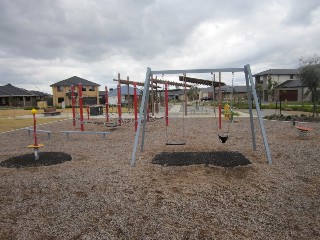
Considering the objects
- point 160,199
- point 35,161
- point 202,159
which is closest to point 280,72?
point 202,159

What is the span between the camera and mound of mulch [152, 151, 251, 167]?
Answer: 6108 millimetres

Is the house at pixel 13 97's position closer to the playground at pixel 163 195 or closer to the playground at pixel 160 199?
the playground at pixel 163 195

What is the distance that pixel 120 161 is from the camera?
21.7 ft

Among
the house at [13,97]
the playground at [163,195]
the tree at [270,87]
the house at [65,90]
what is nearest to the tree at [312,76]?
the playground at [163,195]

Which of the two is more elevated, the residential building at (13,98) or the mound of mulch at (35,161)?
the residential building at (13,98)

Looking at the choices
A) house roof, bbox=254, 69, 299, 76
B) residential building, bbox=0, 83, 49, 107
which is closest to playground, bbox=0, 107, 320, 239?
residential building, bbox=0, 83, 49, 107

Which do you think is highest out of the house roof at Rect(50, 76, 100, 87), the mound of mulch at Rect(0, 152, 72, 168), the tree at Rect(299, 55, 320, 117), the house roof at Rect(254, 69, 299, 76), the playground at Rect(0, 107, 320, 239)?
the house roof at Rect(254, 69, 299, 76)

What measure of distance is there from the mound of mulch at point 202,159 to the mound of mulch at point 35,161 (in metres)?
2.50

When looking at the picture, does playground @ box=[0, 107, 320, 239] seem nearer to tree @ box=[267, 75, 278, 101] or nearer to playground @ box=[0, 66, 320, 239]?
playground @ box=[0, 66, 320, 239]

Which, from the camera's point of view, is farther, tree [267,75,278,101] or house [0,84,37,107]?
house [0,84,37,107]

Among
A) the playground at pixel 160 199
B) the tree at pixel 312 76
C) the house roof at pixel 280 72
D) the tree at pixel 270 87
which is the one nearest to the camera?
the playground at pixel 160 199

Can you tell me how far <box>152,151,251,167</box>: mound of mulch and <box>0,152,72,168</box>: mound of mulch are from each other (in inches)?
98.6

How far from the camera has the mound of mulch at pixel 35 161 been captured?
6.40m

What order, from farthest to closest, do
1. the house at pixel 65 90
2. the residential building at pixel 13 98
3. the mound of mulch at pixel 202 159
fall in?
the residential building at pixel 13 98 < the house at pixel 65 90 < the mound of mulch at pixel 202 159
